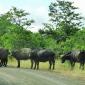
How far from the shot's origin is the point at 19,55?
1603 inches

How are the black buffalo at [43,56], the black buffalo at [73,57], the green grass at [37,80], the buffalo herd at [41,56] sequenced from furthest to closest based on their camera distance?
the black buffalo at [73,57] < the buffalo herd at [41,56] < the black buffalo at [43,56] < the green grass at [37,80]

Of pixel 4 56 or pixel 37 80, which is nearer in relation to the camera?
pixel 37 80

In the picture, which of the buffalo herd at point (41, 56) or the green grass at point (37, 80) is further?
the buffalo herd at point (41, 56)

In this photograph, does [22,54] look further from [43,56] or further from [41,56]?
[43,56]

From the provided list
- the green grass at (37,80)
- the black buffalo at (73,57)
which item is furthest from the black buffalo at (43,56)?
the green grass at (37,80)

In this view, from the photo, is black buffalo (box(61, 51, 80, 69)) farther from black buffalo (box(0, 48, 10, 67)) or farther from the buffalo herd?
black buffalo (box(0, 48, 10, 67))

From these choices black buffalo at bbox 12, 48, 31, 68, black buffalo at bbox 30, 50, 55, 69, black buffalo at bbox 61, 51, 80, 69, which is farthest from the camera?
black buffalo at bbox 12, 48, 31, 68

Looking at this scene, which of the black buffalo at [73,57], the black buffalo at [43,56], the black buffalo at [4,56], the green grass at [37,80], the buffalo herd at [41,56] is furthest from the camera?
the black buffalo at [4,56]

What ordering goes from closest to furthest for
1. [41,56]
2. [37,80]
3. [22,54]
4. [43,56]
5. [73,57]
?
[37,80], [43,56], [41,56], [73,57], [22,54]

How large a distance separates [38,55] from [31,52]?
1.05 metres

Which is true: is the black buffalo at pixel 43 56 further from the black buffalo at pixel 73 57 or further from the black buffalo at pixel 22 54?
the black buffalo at pixel 73 57

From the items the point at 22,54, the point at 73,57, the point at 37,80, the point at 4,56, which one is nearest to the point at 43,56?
the point at 73,57

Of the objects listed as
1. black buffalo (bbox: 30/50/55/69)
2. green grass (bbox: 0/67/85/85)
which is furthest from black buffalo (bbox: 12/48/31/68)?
green grass (bbox: 0/67/85/85)

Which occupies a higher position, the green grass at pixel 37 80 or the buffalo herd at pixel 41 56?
the buffalo herd at pixel 41 56
